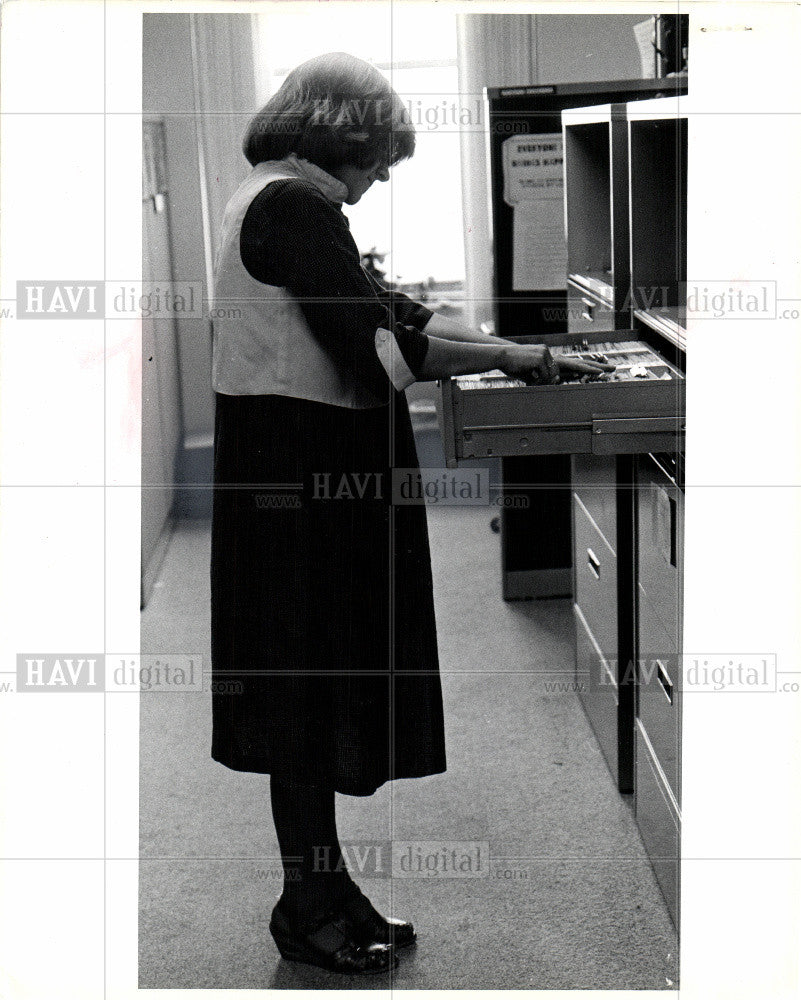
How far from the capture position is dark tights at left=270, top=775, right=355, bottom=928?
1729 mm

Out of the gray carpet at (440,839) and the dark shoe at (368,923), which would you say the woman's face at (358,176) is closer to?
the gray carpet at (440,839)

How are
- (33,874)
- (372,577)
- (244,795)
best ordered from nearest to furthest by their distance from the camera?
1. (33,874)
2. (372,577)
3. (244,795)

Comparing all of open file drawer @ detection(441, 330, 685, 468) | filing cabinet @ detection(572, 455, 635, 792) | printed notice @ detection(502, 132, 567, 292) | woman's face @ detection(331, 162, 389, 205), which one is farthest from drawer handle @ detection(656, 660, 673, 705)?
printed notice @ detection(502, 132, 567, 292)

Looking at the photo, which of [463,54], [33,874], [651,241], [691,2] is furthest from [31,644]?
[651,241]

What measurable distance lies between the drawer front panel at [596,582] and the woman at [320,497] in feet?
2.24

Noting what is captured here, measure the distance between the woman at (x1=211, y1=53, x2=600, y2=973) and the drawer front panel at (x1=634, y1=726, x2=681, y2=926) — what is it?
40 cm

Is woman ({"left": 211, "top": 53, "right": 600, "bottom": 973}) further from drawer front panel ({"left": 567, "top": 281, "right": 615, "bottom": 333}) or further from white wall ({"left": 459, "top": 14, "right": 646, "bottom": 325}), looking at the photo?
drawer front panel ({"left": 567, "top": 281, "right": 615, "bottom": 333})

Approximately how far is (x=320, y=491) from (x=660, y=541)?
596mm

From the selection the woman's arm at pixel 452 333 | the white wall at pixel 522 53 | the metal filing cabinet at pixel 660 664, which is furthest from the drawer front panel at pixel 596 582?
the woman's arm at pixel 452 333

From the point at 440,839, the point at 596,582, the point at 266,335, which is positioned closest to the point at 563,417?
the point at 266,335

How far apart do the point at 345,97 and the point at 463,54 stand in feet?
0.51

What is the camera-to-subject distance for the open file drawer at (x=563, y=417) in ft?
4.99

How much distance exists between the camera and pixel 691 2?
4.38 ft

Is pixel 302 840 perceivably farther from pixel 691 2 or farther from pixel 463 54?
pixel 691 2
